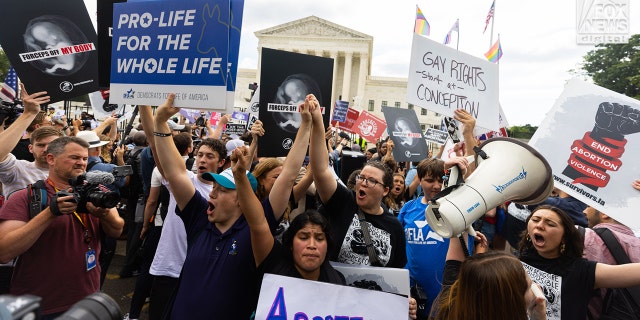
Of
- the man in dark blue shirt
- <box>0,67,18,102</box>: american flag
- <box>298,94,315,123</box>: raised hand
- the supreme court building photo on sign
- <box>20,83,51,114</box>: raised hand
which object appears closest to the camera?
the man in dark blue shirt

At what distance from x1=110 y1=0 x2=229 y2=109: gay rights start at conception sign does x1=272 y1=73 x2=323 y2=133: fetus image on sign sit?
66 cm

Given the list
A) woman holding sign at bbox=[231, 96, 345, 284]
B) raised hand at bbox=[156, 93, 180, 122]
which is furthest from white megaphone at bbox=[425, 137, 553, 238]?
raised hand at bbox=[156, 93, 180, 122]

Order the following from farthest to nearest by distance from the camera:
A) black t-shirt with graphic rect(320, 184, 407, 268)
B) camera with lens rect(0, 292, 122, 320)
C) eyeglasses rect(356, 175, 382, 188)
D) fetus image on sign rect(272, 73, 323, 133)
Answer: fetus image on sign rect(272, 73, 323, 133), eyeglasses rect(356, 175, 382, 188), black t-shirt with graphic rect(320, 184, 407, 268), camera with lens rect(0, 292, 122, 320)

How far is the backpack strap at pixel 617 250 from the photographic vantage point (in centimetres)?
246

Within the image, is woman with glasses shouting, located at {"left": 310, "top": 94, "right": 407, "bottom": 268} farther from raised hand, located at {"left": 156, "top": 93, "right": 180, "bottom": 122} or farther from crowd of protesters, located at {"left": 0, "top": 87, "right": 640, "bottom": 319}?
raised hand, located at {"left": 156, "top": 93, "right": 180, "bottom": 122}

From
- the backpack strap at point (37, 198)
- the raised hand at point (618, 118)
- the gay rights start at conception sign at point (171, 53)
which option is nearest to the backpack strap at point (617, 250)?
the raised hand at point (618, 118)

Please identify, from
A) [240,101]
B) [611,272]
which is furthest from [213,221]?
[240,101]

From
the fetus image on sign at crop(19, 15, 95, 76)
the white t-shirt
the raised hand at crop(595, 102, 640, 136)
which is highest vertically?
the fetus image on sign at crop(19, 15, 95, 76)

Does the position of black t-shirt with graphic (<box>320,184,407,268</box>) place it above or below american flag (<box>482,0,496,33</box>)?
below

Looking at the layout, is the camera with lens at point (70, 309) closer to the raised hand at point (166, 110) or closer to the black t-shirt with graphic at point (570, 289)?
the raised hand at point (166, 110)

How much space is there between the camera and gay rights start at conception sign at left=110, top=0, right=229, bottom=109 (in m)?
2.42

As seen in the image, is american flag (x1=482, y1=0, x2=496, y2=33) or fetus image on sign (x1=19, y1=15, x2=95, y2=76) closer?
fetus image on sign (x1=19, y1=15, x2=95, y2=76)

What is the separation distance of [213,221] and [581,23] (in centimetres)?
493

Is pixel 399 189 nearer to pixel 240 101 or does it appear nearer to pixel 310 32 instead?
pixel 240 101
